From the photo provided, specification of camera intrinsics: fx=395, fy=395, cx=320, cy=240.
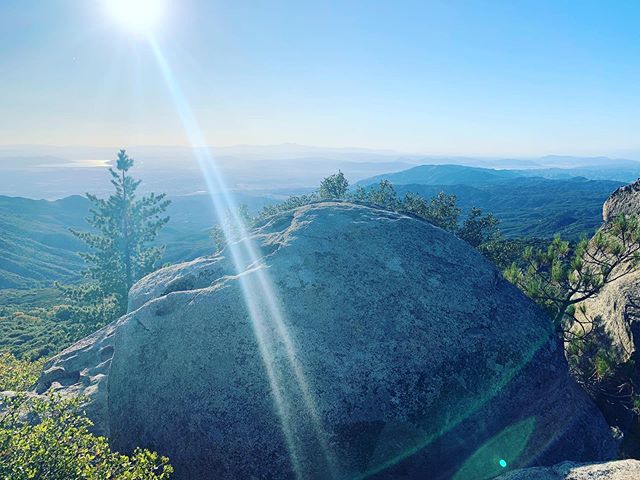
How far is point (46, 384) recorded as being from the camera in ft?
46.0

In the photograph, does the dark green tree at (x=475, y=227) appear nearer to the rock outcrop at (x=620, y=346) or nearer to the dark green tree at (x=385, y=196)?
the dark green tree at (x=385, y=196)

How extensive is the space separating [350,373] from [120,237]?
39818 millimetres

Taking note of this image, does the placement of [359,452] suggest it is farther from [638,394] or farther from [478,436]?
[638,394]

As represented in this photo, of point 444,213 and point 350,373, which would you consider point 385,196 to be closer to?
point 444,213

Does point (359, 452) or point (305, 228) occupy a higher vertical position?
point (305, 228)

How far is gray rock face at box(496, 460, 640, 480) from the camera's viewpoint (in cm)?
716

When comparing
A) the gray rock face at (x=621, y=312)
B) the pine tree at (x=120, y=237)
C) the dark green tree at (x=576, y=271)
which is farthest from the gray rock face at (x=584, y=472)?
the pine tree at (x=120, y=237)

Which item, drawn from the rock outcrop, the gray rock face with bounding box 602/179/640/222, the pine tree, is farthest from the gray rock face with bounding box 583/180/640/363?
the pine tree

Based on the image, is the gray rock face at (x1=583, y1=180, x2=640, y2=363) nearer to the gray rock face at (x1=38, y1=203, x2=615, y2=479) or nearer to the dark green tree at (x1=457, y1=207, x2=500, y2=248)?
the gray rock face at (x1=38, y1=203, x2=615, y2=479)

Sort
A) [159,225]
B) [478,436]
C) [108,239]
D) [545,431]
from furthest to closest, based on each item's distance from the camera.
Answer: [159,225]
[108,239]
[545,431]
[478,436]

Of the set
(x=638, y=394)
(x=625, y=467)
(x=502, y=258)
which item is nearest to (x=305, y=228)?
(x=625, y=467)

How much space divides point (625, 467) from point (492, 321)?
13.6 feet

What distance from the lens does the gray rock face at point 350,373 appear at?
870 cm

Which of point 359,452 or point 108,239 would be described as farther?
point 108,239
